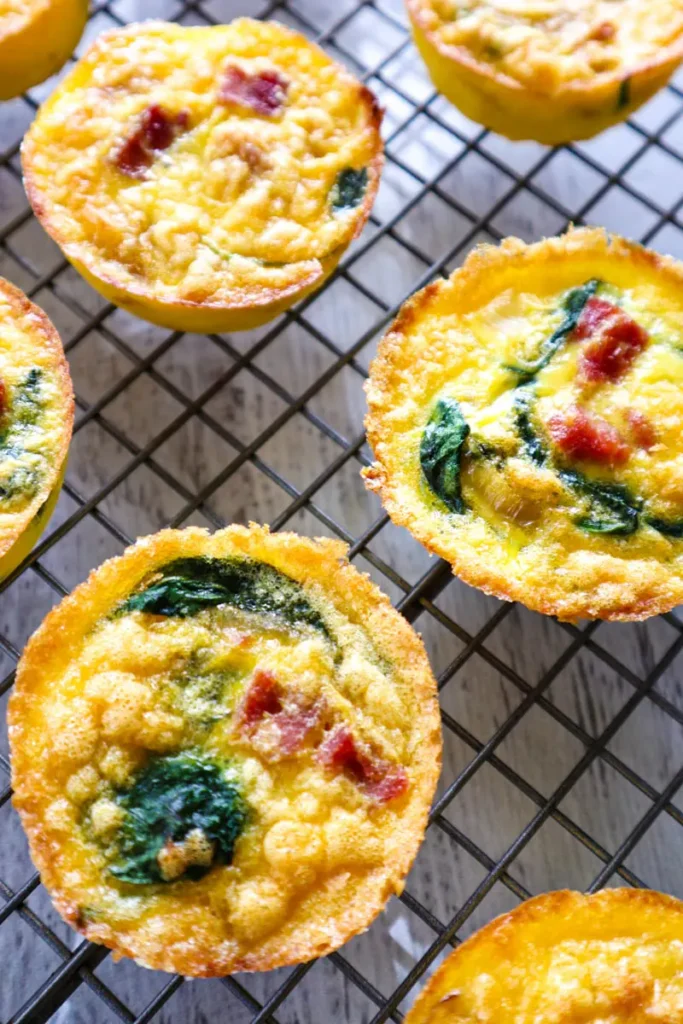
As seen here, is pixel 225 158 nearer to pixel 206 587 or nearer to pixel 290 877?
pixel 206 587

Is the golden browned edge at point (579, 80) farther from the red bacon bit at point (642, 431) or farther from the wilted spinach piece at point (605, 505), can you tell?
the wilted spinach piece at point (605, 505)

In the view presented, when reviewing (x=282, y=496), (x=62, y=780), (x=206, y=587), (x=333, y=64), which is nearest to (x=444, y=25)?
(x=333, y=64)

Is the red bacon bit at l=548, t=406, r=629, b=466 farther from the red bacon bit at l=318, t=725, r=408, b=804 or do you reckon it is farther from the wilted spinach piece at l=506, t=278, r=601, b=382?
the red bacon bit at l=318, t=725, r=408, b=804

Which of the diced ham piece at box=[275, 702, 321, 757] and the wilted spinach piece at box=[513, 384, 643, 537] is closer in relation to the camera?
the diced ham piece at box=[275, 702, 321, 757]

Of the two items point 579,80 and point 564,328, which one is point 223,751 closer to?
point 564,328

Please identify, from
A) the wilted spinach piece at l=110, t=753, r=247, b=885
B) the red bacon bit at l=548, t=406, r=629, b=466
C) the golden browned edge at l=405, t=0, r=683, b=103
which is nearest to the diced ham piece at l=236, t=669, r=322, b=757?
the wilted spinach piece at l=110, t=753, r=247, b=885
